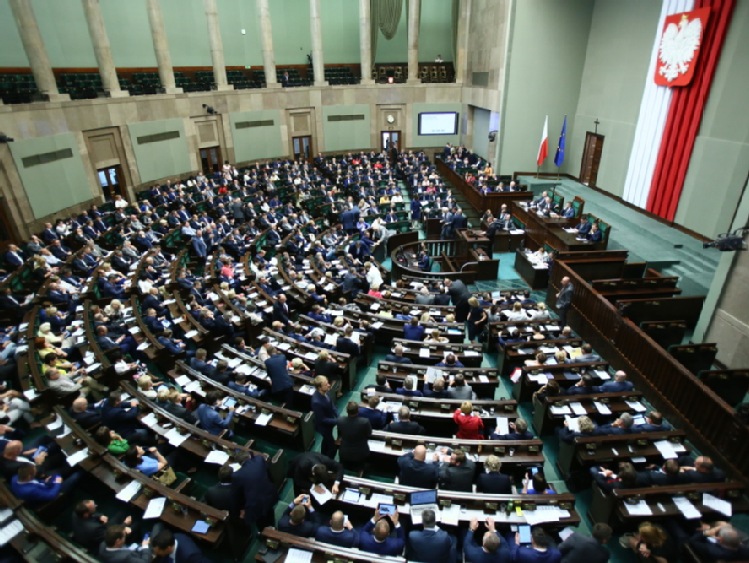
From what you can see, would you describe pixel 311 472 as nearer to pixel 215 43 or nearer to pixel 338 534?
pixel 338 534

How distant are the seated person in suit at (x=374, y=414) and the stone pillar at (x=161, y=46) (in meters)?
18.9

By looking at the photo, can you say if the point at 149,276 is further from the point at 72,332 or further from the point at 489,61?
the point at 489,61

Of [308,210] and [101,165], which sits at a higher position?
[101,165]

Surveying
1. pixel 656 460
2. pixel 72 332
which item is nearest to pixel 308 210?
pixel 72 332

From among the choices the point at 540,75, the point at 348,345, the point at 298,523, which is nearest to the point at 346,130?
the point at 540,75

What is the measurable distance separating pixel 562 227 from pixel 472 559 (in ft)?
36.1

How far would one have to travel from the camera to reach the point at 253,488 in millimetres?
4711

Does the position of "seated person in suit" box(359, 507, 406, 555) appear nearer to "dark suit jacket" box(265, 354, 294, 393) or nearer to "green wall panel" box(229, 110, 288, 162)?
"dark suit jacket" box(265, 354, 294, 393)

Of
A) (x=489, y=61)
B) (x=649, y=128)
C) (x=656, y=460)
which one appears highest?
Result: (x=489, y=61)

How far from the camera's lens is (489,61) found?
21.5 m

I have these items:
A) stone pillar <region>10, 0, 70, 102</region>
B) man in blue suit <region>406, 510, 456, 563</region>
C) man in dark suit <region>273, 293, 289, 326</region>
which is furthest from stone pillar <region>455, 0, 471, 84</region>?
man in blue suit <region>406, 510, 456, 563</region>

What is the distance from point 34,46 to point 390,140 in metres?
17.4

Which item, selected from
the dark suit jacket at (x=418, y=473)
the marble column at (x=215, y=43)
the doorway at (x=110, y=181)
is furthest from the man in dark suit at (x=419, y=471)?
the marble column at (x=215, y=43)

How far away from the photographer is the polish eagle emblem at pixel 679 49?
39.5 ft
